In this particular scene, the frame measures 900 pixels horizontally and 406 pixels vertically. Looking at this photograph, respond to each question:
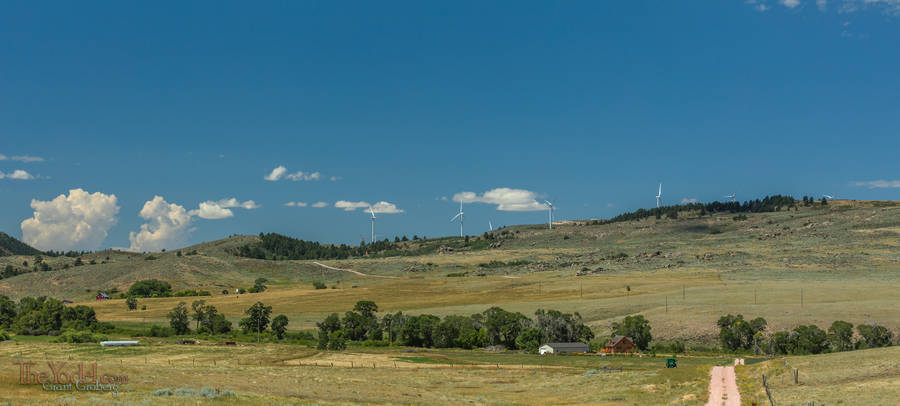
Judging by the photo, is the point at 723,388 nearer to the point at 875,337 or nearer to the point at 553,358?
the point at 553,358

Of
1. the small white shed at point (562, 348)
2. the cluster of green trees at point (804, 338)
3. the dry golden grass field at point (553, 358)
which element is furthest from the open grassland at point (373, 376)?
the cluster of green trees at point (804, 338)

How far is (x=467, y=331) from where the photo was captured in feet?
371

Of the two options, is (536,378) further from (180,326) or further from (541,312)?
(180,326)

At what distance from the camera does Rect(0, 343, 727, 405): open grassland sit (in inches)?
1903

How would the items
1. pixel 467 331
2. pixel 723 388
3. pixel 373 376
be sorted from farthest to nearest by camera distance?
pixel 467 331, pixel 373 376, pixel 723 388

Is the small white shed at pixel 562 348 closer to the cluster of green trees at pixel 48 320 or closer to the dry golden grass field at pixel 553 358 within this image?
the dry golden grass field at pixel 553 358

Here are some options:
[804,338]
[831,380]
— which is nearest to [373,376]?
[831,380]

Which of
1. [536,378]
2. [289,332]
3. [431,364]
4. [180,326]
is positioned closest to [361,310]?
[289,332]

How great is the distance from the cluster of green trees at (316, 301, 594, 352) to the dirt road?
4031 cm

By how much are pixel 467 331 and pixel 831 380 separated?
222 ft

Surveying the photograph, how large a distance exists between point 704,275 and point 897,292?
5580 cm

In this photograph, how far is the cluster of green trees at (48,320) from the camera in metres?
133

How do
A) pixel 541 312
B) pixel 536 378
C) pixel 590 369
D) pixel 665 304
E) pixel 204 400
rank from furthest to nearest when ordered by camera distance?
1. pixel 665 304
2. pixel 541 312
3. pixel 590 369
4. pixel 536 378
5. pixel 204 400

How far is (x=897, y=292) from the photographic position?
126 m
